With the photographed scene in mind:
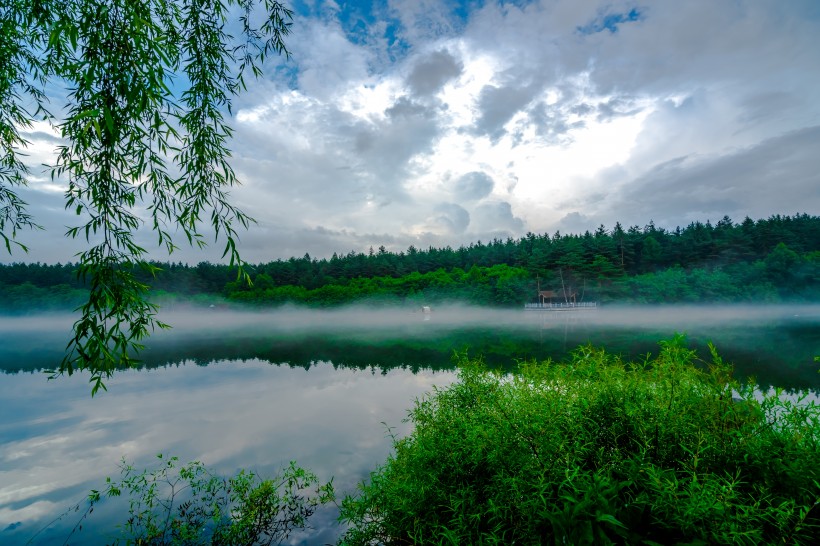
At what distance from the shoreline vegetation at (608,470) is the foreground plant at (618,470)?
0.01 metres

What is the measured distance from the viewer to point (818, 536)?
5.50 feet

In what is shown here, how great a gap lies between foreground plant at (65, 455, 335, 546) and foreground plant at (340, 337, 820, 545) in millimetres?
1805

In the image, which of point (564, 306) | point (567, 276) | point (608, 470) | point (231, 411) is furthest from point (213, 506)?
point (567, 276)

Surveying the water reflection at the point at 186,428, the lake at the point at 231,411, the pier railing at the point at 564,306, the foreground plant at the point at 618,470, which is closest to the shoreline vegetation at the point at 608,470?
the foreground plant at the point at 618,470

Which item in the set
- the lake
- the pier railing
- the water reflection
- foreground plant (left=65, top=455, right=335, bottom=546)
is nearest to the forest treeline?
the pier railing

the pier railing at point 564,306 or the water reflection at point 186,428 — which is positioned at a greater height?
the water reflection at point 186,428

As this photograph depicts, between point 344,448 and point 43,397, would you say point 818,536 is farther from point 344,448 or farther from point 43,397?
point 43,397

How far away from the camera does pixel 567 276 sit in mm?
61969

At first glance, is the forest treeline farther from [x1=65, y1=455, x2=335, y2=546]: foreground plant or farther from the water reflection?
[x1=65, y1=455, x2=335, y2=546]: foreground plant

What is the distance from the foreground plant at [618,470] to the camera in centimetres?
177

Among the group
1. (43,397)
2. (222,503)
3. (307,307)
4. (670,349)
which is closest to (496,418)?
(670,349)

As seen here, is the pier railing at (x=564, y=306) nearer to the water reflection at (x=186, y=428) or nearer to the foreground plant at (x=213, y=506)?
the water reflection at (x=186, y=428)

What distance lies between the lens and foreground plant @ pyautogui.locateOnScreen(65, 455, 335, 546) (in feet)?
15.8

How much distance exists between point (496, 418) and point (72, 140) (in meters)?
5.51
